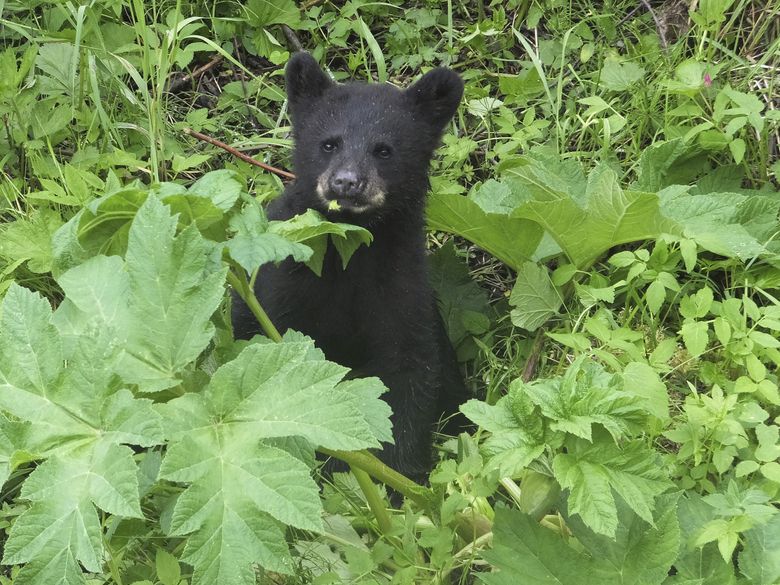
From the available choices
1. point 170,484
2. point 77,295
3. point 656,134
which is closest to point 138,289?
point 77,295

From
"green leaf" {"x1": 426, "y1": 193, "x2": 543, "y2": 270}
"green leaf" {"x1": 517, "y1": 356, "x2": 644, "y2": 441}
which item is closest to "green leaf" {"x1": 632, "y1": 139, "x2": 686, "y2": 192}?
"green leaf" {"x1": 426, "y1": 193, "x2": 543, "y2": 270}

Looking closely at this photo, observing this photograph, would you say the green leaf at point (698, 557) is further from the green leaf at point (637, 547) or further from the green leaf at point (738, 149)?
the green leaf at point (738, 149)

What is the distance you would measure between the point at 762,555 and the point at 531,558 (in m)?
0.65

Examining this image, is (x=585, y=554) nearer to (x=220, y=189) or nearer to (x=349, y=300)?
(x=220, y=189)

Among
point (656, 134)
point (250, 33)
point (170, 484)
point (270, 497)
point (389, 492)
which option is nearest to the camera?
point (270, 497)

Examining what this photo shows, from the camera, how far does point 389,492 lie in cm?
404

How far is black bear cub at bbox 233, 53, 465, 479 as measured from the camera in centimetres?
398

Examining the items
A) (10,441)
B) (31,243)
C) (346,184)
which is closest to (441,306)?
(346,184)

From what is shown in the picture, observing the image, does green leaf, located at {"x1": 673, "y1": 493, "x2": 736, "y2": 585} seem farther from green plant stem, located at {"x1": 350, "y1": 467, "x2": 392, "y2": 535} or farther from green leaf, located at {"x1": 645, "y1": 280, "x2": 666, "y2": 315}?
green leaf, located at {"x1": 645, "y1": 280, "x2": 666, "y2": 315}

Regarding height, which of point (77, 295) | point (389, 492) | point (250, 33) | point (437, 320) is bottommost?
point (389, 492)

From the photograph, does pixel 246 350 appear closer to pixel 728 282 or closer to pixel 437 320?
pixel 437 320

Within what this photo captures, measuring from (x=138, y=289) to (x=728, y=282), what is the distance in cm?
284

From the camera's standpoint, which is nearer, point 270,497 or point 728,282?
point 270,497

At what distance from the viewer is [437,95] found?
421 cm
